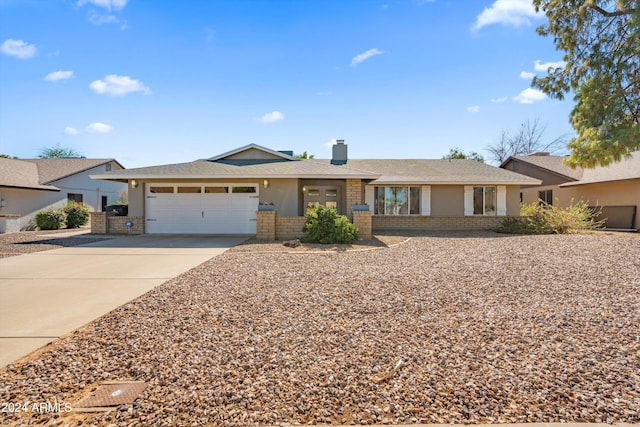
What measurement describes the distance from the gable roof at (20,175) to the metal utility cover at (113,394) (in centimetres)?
2029

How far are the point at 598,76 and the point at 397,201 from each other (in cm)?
899

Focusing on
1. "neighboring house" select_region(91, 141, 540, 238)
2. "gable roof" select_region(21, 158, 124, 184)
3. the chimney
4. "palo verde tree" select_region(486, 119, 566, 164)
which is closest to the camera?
"neighboring house" select_region(91, 141, 540, 238)

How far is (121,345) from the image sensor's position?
11.0ft

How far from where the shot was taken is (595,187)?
18844 millimetres

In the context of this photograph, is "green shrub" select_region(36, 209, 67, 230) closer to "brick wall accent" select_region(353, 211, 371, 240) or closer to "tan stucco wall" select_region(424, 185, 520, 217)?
"brick wall accent" select_region(353, 211, 371, 240)

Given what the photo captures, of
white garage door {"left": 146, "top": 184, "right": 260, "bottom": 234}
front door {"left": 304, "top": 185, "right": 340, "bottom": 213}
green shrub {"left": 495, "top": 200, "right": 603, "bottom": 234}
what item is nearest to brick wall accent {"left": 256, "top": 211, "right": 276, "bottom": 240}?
white garage door {"left": 146, "top": 184, "right": 260, "bottom": 234}

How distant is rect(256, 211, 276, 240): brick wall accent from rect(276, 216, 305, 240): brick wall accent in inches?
8.9

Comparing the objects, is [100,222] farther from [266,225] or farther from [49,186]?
[49,186]

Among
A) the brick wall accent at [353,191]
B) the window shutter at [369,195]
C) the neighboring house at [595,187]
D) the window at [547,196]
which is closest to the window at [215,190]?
the brick wall accent at [353,191]

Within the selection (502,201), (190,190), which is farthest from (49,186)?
(502,201)

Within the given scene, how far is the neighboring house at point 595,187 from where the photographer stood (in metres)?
16.7

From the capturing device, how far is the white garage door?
13.8m

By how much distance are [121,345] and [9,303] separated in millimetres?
2858

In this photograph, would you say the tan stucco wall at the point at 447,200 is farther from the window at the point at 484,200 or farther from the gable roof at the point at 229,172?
the gable roof at the point at 229,172
